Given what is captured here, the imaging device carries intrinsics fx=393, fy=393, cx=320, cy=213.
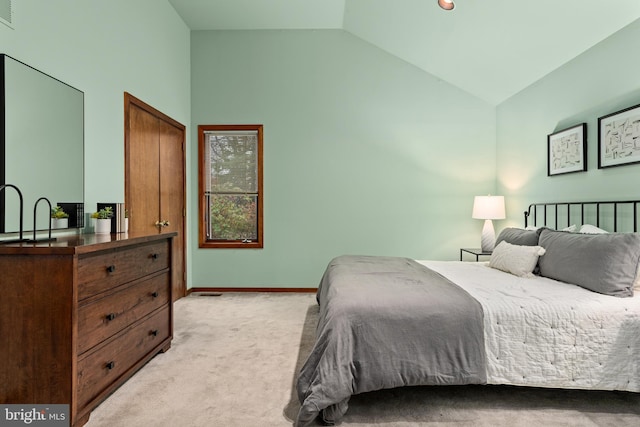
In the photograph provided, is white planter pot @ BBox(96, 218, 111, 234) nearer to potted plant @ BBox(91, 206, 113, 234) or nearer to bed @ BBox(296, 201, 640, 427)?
potted plant @ BBox(91, 206, 113, 234)

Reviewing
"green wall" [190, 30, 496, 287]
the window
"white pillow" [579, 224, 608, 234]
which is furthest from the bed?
the window

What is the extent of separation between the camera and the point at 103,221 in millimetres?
2672

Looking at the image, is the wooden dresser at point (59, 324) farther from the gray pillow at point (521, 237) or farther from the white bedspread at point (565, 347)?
the gray pillow at point (521, 237)

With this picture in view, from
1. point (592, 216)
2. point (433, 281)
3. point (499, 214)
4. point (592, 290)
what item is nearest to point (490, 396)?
point (433, 281)

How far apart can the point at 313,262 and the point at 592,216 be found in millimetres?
2940

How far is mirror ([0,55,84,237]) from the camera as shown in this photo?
6.97 ft

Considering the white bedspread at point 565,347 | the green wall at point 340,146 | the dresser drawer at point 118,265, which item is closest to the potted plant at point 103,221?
the dresser drawer at point 118,265

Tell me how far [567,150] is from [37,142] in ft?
13.0

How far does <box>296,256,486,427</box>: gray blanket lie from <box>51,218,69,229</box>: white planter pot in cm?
181

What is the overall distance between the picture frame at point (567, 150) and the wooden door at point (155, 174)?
3538 millimetres

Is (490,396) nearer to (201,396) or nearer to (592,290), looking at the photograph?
(592,290)

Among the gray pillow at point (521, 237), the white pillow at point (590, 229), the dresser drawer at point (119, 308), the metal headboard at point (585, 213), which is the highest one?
the metal headboard at point (585, 213)

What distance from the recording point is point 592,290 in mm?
2344

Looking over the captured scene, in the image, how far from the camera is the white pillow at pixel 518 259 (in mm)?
2887
